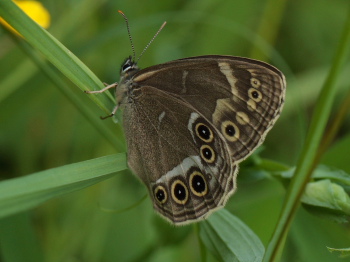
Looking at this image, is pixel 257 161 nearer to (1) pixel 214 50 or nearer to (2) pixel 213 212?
(2) pixel 213 212

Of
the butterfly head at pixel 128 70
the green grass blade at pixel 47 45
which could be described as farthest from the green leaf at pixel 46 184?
the butterfly head at pixel 128 70

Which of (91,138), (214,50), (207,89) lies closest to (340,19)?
(214,50)

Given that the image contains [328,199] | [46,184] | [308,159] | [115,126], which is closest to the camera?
[46,184]

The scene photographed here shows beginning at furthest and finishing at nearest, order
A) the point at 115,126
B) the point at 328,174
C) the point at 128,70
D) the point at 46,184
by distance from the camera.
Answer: the point at 115,126 → the point at 128,70 → the point at 328,174 → the point at 46,184

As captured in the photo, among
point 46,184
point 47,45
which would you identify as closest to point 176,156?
point 47,45

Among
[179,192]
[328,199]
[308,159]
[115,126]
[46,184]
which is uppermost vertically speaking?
[46,184]

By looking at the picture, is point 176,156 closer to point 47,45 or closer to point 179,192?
point 179,192
